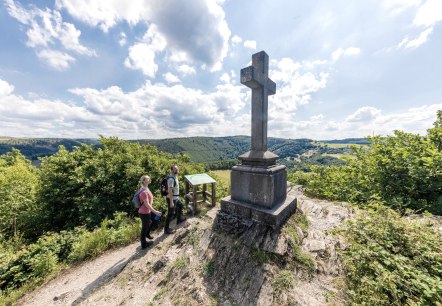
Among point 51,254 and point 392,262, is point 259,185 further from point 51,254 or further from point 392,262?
point 51,254

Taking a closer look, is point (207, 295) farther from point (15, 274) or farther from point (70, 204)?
point (70, 204)

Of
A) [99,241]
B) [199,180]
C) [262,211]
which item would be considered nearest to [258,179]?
[262,211]

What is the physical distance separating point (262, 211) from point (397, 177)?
471cm

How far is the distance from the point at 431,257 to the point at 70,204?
550 inches

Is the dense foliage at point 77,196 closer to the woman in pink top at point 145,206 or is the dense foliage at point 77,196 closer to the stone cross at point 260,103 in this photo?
the woman in pink top at point 145,206

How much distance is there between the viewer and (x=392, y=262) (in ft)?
8.60

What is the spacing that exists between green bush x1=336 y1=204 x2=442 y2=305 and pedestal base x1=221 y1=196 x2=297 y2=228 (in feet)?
3.90

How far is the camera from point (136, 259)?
4734 mm

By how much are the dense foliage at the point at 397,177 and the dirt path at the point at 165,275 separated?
1.31 m

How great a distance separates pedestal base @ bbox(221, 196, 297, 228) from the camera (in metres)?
3.78

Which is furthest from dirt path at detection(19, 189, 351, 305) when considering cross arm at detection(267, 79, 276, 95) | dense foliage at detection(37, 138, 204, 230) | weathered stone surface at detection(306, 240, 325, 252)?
dense foliage at detection(37, 138, 204, 230)

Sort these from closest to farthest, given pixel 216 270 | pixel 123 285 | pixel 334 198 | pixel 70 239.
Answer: pixel 216 270 → pixel 123 285 → pixel 70 239 → pixel 334 198

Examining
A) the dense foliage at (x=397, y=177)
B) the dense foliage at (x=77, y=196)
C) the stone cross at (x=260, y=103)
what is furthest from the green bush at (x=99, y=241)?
the dense foliage at (x=397, y=177)

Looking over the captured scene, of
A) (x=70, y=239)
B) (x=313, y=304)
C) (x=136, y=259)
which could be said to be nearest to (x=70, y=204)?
(x=70, y=239)
